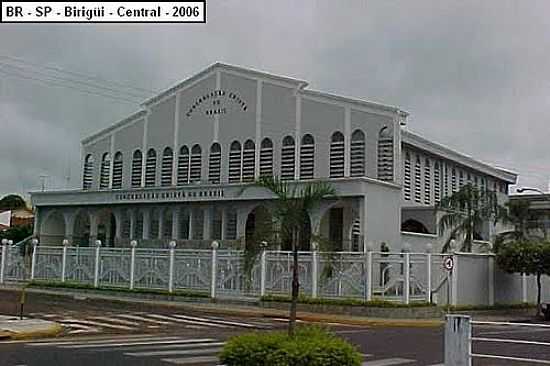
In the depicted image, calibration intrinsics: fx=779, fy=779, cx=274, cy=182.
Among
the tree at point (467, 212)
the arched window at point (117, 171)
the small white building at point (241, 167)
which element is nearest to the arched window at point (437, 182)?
the small white building at point (241, 167)

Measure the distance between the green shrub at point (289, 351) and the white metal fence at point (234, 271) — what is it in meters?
14.0

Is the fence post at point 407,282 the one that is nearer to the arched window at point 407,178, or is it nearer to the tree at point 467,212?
the tree at point 467,212

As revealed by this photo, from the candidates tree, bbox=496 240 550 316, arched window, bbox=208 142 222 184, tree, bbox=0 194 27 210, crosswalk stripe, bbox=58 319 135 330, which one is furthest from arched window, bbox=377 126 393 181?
tree, bbox=0 194 27 210

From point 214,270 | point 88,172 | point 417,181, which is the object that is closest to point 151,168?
point 88,172

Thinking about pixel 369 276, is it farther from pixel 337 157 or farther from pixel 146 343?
pixel 146 343

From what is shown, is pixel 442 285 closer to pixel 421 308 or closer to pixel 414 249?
pixel 421 308

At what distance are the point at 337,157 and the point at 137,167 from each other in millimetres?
13542

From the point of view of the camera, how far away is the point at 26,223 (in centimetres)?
7138

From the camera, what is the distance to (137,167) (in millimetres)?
46812

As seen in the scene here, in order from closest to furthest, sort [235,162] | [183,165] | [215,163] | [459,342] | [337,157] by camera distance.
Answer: [459,342], [337,157], [235,162], [215,163], [183,165]

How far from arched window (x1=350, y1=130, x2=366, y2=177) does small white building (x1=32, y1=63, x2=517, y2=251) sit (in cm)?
5

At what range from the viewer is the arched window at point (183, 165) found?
44562 mm

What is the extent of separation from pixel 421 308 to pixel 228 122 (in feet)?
60.4

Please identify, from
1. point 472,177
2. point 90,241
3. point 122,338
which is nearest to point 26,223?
point 90,241
